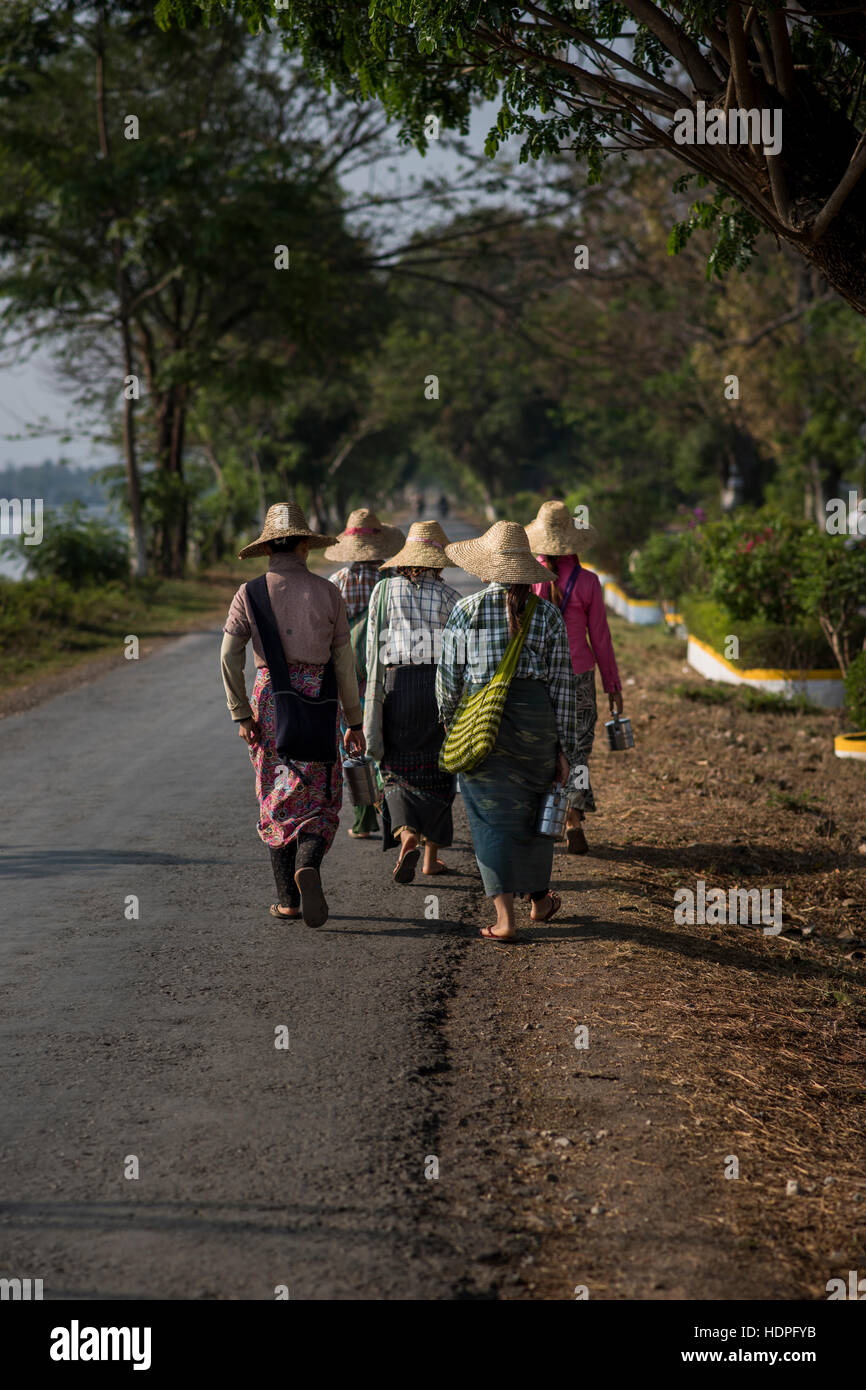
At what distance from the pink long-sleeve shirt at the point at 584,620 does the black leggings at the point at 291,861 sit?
2167 mm

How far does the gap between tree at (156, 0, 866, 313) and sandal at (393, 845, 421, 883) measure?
3.40m

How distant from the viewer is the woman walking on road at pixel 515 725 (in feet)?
21.3

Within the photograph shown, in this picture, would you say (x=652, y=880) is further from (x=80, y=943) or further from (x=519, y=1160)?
(x=519, y=1160)

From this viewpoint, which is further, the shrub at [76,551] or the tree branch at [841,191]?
the shrub at [76,551]

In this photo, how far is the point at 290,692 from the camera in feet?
21.6

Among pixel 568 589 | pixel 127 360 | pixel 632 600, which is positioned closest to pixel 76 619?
pixel 127 360

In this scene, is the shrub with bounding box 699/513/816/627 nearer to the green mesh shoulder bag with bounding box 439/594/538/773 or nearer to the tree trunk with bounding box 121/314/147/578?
the green mesh shoulder bag with bounding box 439/594/538/773

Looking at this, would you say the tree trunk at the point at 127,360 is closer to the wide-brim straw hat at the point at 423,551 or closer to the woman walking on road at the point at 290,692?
the wide-brim straw hat at the point at 423,551

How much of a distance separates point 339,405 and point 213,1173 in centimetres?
4575

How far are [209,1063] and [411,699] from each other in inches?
112

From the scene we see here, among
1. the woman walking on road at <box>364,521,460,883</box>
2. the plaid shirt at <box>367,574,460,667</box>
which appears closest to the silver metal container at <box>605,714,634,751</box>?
the woman walking on road at <box>364,521,460,883</box>

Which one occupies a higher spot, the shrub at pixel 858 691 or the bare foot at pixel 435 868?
the shrub at pixel 858 691

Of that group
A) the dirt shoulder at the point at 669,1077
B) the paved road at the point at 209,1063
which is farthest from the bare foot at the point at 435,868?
the dirt shoulder at the point at 669,1077

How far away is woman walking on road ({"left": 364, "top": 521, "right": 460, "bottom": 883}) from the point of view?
7.37 meters
